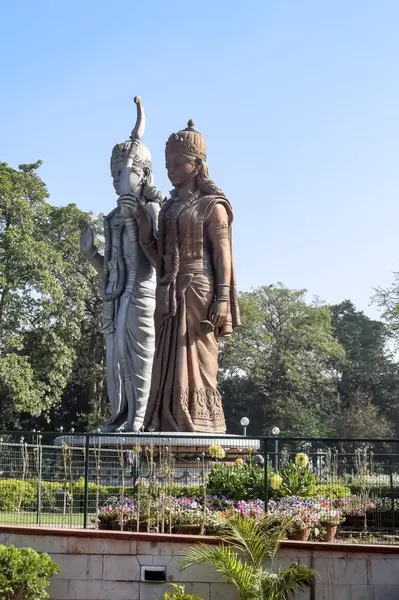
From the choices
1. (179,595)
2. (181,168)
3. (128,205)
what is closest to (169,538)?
(179,595)

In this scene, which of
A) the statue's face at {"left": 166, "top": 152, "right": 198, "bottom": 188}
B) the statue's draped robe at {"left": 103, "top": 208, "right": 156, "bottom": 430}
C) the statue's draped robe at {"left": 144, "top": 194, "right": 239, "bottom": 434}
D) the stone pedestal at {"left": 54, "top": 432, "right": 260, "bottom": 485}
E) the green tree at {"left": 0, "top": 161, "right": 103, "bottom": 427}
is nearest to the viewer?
the stone pedestal at {"left": 54, "top": 432, "right": 260, "bottom": 485}

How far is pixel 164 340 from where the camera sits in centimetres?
1391

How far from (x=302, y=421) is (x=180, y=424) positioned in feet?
102

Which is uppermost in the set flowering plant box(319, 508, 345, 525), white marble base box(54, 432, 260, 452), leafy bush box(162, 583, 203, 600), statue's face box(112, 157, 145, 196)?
statue's face box(112, 157, 145, 196)

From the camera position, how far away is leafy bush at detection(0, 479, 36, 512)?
33.2ft

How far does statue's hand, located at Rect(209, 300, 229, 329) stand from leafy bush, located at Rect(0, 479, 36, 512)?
14.6 ft

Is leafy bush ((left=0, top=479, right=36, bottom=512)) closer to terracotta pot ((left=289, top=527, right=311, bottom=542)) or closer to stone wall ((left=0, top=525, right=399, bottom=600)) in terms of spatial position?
stone wall ((left=0, top=525, right=399, bottom=600))

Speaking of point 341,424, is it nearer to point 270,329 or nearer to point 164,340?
point 270,329

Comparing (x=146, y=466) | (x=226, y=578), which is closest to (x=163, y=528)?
(x=226, y=578)

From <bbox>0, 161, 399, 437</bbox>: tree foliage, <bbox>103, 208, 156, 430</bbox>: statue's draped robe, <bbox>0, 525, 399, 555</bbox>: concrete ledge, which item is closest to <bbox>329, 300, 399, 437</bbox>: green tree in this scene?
<bbox>0, 161, 399, 437</bbox>: tree foliage

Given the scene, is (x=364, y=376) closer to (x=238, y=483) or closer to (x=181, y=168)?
(x=181, y=168)

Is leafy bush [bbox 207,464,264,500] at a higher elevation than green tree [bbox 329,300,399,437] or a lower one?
lower

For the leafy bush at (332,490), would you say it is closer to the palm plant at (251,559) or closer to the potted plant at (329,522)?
the potted plant at (329,522)

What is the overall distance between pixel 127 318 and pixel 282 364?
89.3 feet
